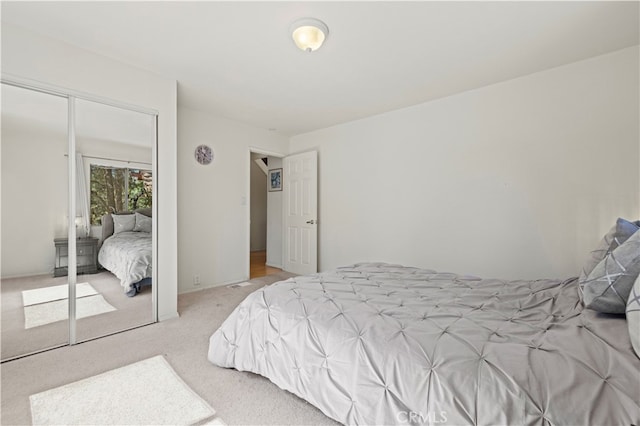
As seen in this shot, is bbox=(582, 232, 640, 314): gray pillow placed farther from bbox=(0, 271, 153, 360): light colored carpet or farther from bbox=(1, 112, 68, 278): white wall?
bbox=(1, 112, 68, 278): white wall

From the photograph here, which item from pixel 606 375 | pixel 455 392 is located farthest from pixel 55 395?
pixel 606 375

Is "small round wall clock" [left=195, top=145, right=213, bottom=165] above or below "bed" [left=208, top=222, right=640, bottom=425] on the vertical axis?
above

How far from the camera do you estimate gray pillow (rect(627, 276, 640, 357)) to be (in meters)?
0.98

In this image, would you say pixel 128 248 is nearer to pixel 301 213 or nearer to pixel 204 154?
pixel 204 154

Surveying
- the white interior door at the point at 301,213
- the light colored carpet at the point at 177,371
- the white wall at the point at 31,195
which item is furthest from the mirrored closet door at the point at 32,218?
the white interior door at the point at 301,213

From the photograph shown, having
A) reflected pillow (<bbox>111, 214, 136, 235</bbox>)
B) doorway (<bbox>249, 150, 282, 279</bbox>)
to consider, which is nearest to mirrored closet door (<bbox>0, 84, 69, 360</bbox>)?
reflected pillow (<bbox>111, 214, 136, 235</bbox>)

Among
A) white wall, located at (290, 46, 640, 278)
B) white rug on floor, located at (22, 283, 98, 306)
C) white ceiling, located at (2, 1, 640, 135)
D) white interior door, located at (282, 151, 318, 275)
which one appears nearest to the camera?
white ceiling, located at (2, 1, 640, 135)

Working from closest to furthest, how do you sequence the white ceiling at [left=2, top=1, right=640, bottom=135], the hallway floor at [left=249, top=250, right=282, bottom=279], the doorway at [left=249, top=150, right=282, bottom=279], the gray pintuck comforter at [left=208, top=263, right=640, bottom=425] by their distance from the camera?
the gray pintuck comforter at [left=208, top=263, right=640, bottom=425], the white ceiling at [left=2, top=1, right=640, bottom=135], the hallway floor at [left=249, top=250, right=282, bottom=279], the doorway at [left=249, top=150, right=282, bottom=279]

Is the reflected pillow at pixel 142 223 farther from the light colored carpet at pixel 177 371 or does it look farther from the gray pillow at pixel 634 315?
the gray pillow at pixel 634 315

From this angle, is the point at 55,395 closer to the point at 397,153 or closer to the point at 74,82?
the point at 74,82

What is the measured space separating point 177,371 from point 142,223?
1503 mm

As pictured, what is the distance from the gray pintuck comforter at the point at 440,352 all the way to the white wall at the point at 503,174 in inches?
41.2

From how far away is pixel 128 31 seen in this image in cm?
214

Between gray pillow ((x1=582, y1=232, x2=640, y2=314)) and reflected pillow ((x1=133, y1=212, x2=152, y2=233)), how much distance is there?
331cm
